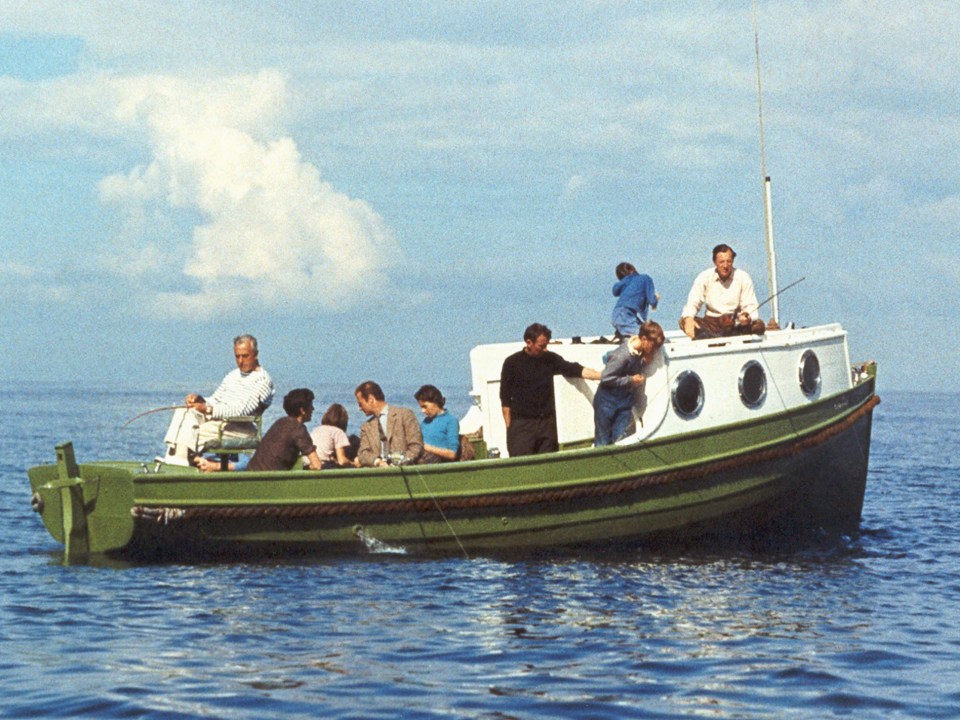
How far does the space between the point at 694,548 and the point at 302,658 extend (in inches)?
249

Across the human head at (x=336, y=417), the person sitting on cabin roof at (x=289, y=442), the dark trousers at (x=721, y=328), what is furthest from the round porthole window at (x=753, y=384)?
the person sitting on cabin roof at (x=289, y=442)

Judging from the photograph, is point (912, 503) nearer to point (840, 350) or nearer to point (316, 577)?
point (840, 350)

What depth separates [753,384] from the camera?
15.5m

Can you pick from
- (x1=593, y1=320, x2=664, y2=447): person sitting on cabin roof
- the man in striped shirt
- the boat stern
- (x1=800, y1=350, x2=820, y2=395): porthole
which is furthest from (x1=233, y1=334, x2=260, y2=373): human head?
(x1=800, y1=350, x2=820, y2=395): porthole

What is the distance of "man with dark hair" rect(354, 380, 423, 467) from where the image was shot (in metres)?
14.6

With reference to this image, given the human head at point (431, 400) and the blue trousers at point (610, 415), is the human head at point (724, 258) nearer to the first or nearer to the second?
the blue trousers at point (610, 415)

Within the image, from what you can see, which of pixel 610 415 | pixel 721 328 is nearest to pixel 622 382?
pixel 610 415

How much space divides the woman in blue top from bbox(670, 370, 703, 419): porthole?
2.43 metres

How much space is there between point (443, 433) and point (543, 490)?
1532mm

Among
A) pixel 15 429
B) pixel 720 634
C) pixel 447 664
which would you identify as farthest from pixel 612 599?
pixel 15 429

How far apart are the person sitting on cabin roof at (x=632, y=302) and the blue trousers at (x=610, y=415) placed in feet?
4.84

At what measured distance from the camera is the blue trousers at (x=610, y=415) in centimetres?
1468

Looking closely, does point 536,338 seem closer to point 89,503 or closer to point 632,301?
point 632,301

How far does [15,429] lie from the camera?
Result: 5934 centimetres
